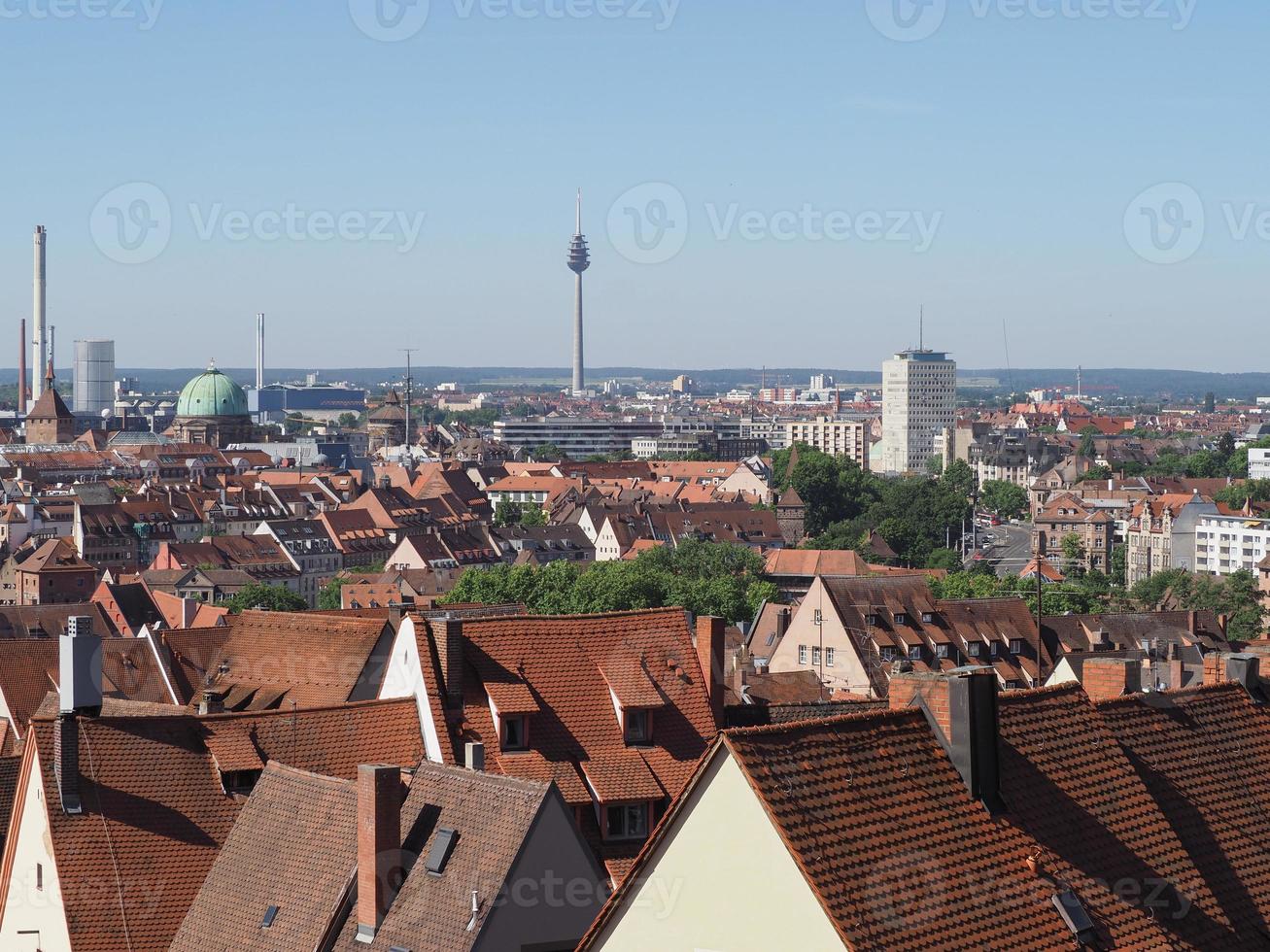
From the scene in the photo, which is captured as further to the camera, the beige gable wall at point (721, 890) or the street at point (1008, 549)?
the street at point (1008, 549)

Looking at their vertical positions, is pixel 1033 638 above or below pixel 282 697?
below

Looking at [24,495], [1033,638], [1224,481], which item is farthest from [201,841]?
[1224,481]

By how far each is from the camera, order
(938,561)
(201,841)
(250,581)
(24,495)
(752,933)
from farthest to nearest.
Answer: (24,495)
(938,561)
(250,581)
(201,841)
(752,933)

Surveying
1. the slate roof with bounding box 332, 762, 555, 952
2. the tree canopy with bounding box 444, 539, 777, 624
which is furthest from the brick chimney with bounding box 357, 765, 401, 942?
the tree canopy with bounding box 444, 539, 777, 624

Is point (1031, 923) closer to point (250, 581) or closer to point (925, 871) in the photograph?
point (925, 871)

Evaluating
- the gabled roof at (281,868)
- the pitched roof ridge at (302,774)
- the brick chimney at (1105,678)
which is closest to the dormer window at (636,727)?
the pitched roof ridge at (302,774)

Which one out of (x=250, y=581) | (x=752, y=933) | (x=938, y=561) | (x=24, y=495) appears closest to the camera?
(x=752, y=933)

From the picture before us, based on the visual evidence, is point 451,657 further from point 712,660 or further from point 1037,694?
point 1037,694

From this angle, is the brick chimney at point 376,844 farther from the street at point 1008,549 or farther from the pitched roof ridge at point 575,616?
the street at point 1008,549

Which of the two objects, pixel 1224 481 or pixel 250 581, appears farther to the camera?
pixel 1224 481
